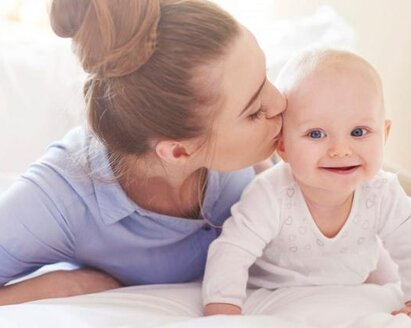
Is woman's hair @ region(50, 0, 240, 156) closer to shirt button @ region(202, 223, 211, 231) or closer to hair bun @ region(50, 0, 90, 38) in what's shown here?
hair bun @ region(50, 0, 90, 38)

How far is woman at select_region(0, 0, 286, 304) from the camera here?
0.87 meters

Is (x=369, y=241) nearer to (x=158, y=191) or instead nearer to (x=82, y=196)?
(x=158, y=191)

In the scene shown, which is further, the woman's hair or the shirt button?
the shirt button

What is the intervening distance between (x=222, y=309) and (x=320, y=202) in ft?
0.73

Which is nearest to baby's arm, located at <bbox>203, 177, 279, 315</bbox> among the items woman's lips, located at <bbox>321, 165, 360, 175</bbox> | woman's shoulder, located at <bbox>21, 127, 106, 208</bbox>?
woman's lips, located at <bbox>321, 165, 360, 175</bbox>

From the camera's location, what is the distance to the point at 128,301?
95cm

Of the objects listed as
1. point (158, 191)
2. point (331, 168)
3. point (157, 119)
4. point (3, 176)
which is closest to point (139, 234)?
point (158, 191)

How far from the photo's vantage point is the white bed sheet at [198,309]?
0.82m

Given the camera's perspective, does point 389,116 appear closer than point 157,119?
No

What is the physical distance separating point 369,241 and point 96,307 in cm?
44

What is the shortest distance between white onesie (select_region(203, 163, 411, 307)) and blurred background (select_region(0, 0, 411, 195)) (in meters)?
0.36

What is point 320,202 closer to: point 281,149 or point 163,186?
point 281,149

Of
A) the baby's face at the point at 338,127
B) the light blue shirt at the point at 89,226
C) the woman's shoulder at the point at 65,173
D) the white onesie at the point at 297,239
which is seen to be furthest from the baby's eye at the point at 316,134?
the woman's shoulder at the point at 65,173

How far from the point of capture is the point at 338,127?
0.89 m
